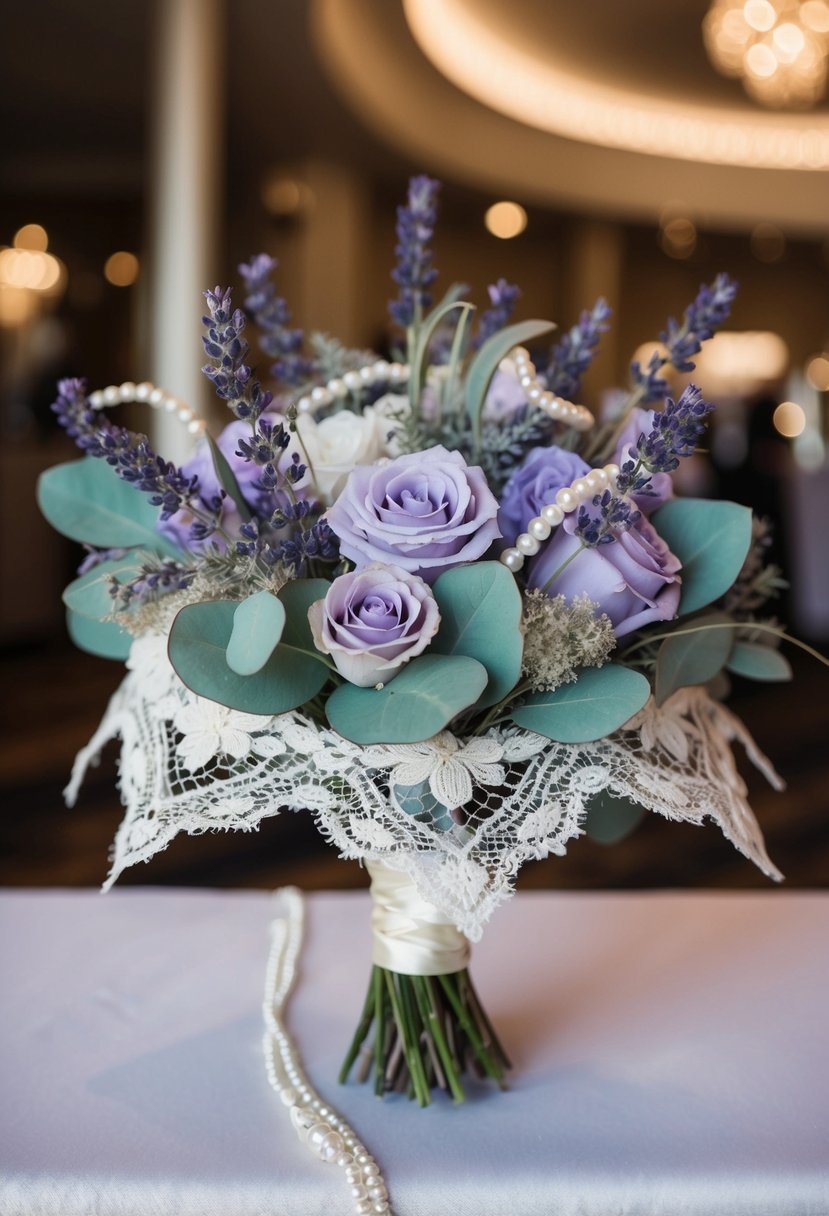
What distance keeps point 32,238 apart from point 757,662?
10.7m

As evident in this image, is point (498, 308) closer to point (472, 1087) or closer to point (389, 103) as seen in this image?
point (472, 1087)

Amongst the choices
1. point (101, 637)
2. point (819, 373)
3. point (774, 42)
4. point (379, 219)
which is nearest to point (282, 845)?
point (101, 637)

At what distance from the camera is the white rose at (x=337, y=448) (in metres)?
0.78

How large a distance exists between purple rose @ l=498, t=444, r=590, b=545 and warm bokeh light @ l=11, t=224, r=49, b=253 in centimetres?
1050

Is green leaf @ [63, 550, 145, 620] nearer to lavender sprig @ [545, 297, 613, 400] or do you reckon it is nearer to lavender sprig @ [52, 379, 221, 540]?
lavender sprig @ [52, 379, 221, 540]

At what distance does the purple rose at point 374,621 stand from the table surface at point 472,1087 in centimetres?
30

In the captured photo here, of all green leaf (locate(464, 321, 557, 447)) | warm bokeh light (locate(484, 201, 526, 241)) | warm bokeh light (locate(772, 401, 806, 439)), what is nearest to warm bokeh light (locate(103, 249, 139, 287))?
warm bokeh light (locate(484, 201, 526, 241))

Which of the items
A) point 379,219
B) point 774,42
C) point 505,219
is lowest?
point 379,219

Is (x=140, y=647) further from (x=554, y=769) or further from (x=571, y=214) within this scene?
(x=571, y=214)

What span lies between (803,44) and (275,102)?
3250 millimetres

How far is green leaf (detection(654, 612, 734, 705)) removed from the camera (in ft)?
2.44

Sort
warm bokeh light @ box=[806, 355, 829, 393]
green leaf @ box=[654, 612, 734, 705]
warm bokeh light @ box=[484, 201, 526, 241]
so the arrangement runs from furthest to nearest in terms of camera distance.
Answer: warm bokeh light @ box=[806, 355, 829, 393] → warm bokeh light @ box=[484, 201, 526, 241] → green leaf @ box=[654, 612, 734, 705]

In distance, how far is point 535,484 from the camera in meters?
0.76

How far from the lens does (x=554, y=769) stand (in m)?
0.74
